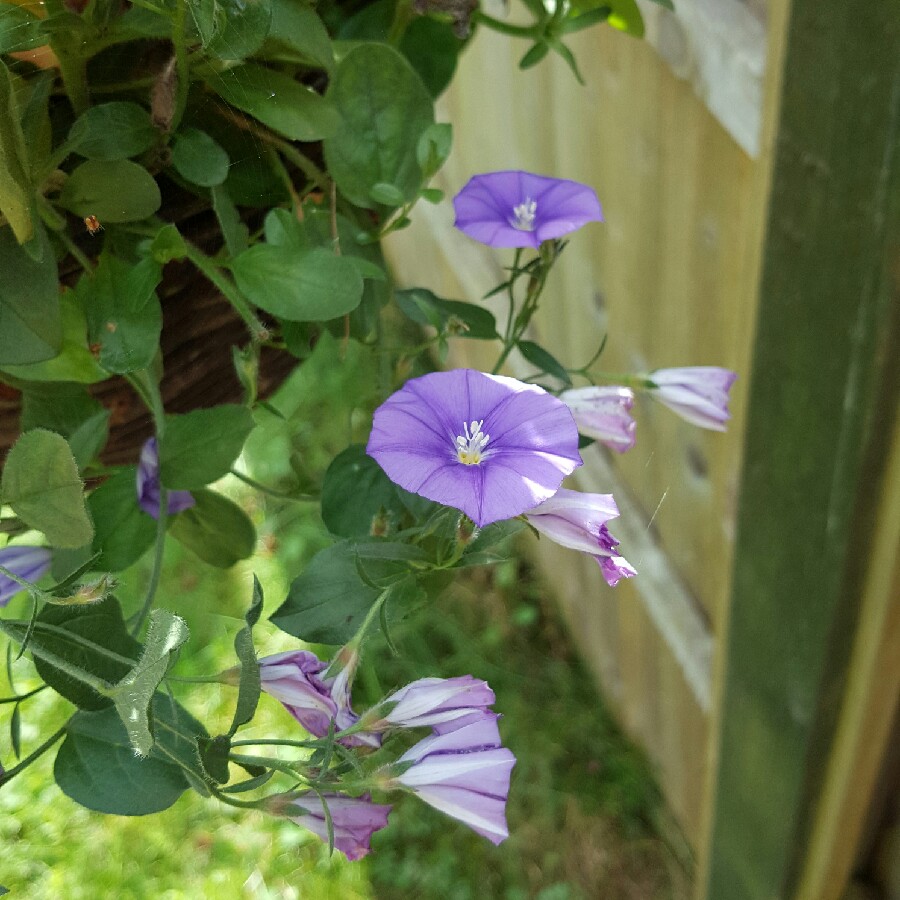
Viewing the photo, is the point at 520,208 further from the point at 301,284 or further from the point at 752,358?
the point at 752,358


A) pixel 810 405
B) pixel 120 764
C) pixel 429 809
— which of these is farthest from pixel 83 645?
pixel 429 809

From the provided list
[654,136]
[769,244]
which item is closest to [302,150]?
[769,244]

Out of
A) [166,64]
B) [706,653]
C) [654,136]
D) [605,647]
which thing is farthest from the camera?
[605,647]

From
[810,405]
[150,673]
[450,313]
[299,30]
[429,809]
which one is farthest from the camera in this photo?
[429,809]

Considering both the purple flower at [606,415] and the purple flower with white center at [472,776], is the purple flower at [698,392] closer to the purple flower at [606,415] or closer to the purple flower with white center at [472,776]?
the purple flower at [606,415]

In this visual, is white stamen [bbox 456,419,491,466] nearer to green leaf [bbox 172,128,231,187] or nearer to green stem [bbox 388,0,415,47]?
green leaf [bbox 172,128,231,187]

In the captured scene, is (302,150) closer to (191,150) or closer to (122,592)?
(191,150)
